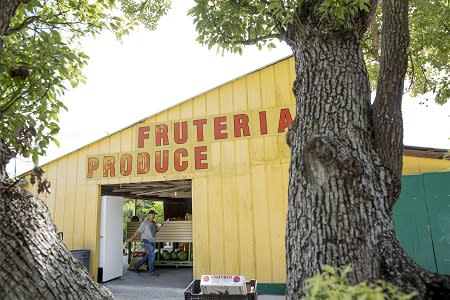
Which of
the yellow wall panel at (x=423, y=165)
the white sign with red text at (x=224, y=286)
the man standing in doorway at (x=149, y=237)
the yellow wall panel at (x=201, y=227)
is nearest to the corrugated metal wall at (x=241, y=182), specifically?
the yellow wall panel at (x=201, y=227)

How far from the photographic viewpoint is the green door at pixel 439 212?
704 cm

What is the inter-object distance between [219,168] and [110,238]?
3981mm

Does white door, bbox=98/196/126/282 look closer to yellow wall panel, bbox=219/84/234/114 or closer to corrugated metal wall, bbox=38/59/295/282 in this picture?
corrugated metal wall, bbox=38/59/295/282

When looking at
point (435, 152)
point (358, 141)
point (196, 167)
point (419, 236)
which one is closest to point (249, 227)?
point (196, 167)

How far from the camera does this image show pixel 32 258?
2.38m

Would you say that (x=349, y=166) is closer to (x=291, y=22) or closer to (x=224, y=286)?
(x=291, y=22)

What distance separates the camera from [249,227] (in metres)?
7.75

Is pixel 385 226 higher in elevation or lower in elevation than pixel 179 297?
higher

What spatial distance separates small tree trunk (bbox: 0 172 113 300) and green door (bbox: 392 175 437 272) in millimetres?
6504

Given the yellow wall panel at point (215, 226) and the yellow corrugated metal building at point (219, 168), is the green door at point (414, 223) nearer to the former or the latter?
the yellow corrugated metal building at point (219, 168)

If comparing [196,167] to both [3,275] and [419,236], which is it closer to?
[419,236]

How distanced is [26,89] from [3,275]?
200 centimetres

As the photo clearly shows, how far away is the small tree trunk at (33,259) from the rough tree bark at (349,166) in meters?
1.51

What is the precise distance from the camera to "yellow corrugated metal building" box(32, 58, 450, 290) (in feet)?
25.2
